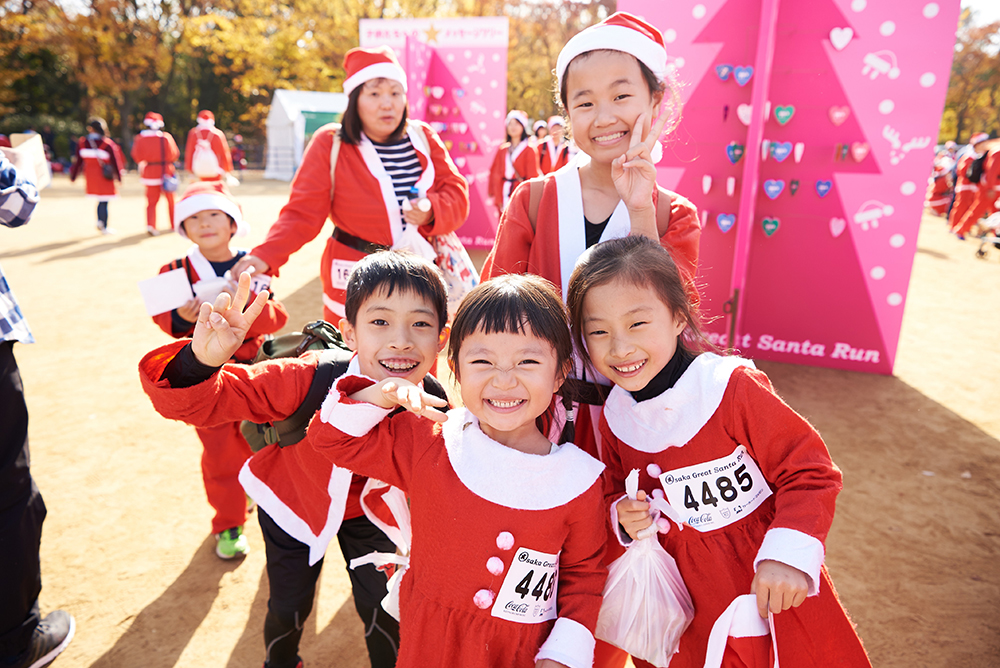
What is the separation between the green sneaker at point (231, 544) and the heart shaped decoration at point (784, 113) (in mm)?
4736

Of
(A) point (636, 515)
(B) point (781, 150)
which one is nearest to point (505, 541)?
(A) point (636, 515)

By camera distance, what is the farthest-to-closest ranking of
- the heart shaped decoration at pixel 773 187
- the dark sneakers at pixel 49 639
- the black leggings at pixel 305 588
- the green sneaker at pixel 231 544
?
1. the heart shaped decoration at pixel 773 187
2. the green sneaker at pixel 231 544
3. the dark sneakers at pixel 49 639
4. the black leggings at pixel 305 588

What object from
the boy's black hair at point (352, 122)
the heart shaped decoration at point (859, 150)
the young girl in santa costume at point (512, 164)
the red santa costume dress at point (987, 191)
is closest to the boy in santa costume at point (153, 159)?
the young girl in santa costume at point (512, 164)

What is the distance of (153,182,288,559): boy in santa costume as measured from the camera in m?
2.62

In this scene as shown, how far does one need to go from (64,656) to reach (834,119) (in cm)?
566

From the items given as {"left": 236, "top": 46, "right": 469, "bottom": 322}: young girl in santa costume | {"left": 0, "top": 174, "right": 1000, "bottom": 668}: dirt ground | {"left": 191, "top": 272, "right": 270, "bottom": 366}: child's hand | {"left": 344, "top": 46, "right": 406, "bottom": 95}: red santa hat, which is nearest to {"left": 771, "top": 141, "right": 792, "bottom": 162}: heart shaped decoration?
{"left": 0, "top": 174, "right": 1000, "bottom": 668}: dirt ground

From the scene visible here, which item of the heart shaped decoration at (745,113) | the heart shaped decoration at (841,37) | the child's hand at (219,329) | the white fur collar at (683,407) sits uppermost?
the heart shaped decoration at (841,37)

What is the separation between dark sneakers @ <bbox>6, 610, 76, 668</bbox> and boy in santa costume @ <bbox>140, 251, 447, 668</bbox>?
89cm

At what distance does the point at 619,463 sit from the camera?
162 cm

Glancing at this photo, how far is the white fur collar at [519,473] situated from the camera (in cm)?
132

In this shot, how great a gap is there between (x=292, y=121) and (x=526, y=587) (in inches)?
813

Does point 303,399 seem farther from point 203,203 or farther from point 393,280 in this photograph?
point 203,203

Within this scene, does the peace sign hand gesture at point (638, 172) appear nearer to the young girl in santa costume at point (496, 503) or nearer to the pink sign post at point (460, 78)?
the young girl in santa costume at point (496, 503)

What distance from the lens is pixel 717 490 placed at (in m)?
1.46
